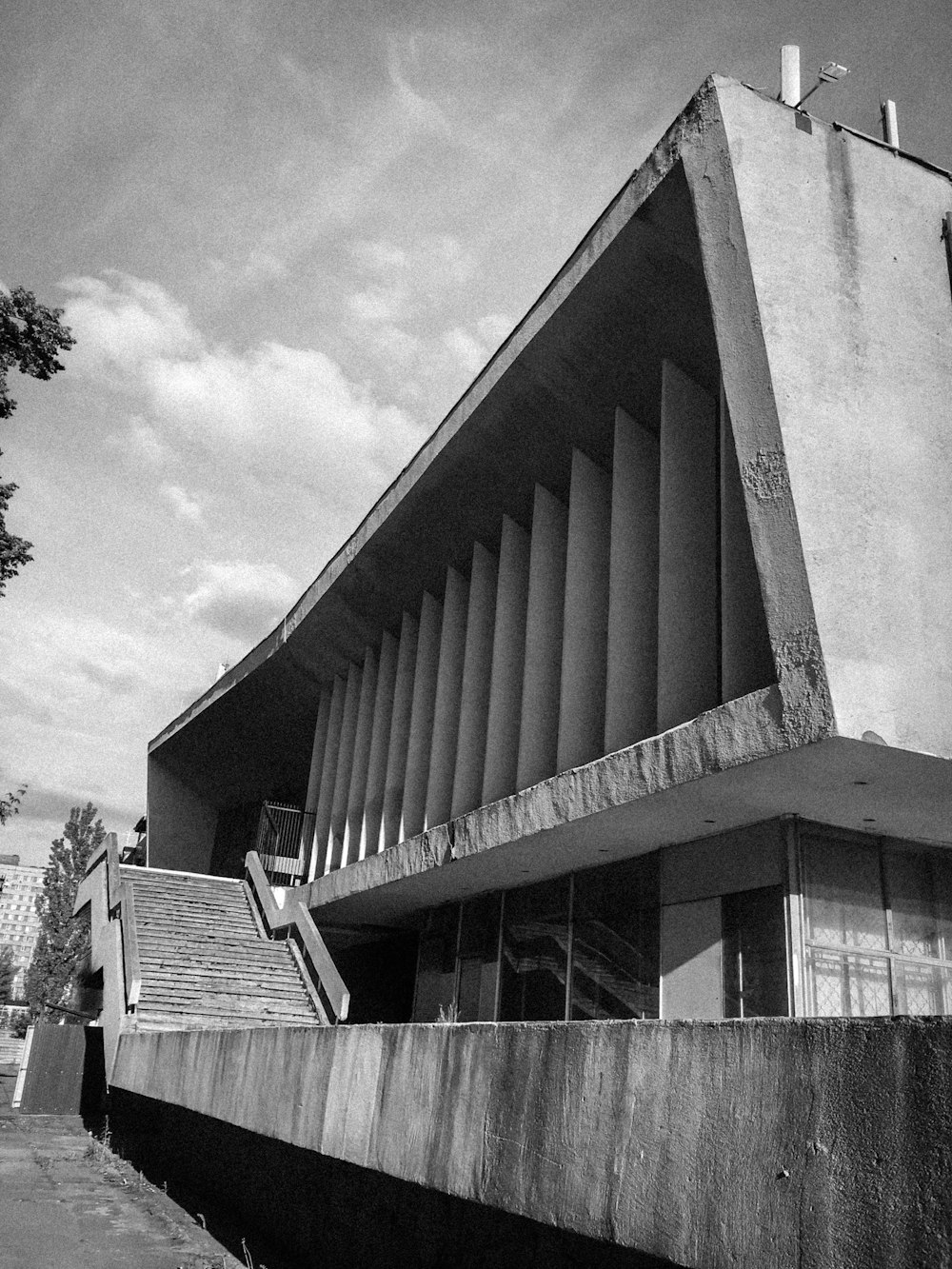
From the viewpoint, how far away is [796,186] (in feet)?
33.9

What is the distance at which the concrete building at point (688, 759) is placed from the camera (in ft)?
10.8

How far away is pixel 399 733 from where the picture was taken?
1984 cm

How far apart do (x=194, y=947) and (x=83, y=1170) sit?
17.5ft

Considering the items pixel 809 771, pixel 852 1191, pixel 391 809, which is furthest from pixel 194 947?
pixel 852 1191

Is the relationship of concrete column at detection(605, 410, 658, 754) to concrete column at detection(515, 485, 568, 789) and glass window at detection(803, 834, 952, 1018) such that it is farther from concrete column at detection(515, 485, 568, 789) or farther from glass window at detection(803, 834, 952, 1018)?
glass window at detection(803, 834, 952, 1018)

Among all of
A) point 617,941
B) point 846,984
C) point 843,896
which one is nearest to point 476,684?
point 617,941

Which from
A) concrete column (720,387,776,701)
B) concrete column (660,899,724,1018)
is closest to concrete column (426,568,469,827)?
concrete column (660,899,724,1018)

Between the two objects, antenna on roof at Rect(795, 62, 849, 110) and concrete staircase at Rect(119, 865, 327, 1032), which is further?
concrete staircase at Rect(119, 865, 327, 1032)

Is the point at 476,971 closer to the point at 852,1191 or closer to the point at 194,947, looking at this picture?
the point at 194,947

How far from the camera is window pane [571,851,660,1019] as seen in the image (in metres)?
12.6

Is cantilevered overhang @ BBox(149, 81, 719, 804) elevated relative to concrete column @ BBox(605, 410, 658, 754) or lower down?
elevated

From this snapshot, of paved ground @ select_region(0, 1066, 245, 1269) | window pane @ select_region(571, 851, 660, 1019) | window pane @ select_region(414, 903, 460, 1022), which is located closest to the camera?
paved ground @ select_region(0, 1066, 245, 1269)

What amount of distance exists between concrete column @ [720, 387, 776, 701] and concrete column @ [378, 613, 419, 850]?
951 cm

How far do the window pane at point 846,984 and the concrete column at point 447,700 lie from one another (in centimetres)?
768
